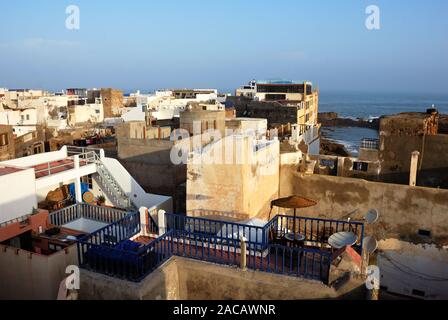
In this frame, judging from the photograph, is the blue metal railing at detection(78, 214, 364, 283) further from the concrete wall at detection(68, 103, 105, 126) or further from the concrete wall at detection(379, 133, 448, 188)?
the concrete wall at detection(68, 103, 105, 126)

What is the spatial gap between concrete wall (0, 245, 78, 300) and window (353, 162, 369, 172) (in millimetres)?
14789

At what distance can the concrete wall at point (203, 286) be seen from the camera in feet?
27.0

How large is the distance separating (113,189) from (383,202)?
11.1 metres

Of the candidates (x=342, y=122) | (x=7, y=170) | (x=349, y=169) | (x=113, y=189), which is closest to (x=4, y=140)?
(x=113, y=189)

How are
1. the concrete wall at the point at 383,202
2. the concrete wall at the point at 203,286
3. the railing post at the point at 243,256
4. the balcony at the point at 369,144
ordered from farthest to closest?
1. the balcony at the point at 369,144
2. the concrete wall at the point at 383,202
3. the railing post at the point at 243,256
4. the concrete wall at the point at 203,286

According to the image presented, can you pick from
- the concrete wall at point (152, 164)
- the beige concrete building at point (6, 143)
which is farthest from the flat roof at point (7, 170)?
the beige concrete building at point (6, 143)

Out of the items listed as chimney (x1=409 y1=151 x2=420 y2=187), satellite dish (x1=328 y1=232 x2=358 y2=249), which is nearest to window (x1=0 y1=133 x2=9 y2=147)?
satellite dish (x1=328 y1=232 x2=358 y2=249)

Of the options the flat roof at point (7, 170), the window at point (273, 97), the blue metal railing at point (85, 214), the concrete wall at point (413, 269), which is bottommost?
the concrete wall at point (413, 269)

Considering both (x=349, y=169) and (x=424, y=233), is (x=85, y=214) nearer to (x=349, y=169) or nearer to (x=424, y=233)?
(x=424, y=233)

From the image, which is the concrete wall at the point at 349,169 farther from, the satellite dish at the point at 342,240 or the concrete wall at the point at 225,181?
the satellite dish at the point at 342,240

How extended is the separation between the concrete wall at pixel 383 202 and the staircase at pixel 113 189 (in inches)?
263

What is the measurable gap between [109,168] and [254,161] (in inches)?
281

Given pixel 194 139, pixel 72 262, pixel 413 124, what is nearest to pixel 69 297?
pixel 72 262

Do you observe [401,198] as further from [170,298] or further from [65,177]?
[65,177]
